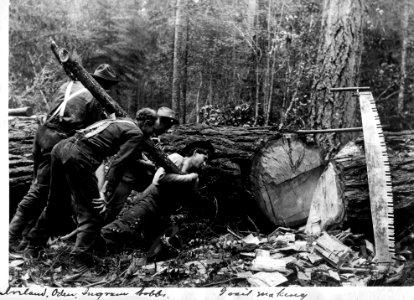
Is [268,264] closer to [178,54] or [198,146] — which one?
[198,146]

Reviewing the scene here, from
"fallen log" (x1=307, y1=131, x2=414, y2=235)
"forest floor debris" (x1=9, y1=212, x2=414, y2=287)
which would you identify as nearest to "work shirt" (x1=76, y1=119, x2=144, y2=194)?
"forest floor debris" (x1=9, y1=212, x2=414, y2=287)

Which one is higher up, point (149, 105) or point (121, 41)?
point (121, 41)

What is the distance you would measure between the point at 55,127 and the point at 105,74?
2.37ft

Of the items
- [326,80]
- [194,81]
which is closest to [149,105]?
[194,81]

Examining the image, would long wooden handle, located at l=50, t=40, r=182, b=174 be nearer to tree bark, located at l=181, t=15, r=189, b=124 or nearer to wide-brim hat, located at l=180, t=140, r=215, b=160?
wide-brim hat, located at l=180, t=140, r=215, b=160

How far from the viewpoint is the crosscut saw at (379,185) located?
141 inches

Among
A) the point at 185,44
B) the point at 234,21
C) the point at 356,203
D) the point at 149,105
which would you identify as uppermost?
the point at 234,21

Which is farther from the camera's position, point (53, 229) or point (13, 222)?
point (53, 229)

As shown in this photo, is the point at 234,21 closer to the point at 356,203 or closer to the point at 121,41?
the point at 121,41

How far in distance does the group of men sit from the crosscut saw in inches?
59.0

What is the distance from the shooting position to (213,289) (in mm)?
3275

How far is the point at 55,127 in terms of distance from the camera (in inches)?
159

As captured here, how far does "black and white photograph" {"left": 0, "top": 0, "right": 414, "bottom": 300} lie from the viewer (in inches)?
143

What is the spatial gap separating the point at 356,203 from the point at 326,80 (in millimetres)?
1445
